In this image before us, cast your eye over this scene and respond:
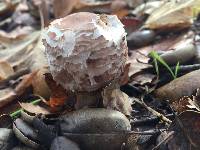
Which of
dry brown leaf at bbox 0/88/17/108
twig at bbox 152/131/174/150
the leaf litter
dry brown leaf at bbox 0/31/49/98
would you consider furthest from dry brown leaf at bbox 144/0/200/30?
twig at bbox 152/131/174/150

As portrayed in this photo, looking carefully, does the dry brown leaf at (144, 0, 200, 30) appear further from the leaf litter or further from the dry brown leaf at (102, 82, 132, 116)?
the dry brown leaf at (102, 82, 132, 116)

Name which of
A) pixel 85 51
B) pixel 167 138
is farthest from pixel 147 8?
pixel 167 138

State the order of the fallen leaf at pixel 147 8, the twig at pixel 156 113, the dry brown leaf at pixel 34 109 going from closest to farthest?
the twig at pixel 156 113
the dry brown leaf at pixel 34 109
the fallen leaf at pixel 147 8

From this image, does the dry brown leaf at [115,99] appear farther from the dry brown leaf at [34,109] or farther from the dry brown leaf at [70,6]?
the dry brown leaf at [70,6]

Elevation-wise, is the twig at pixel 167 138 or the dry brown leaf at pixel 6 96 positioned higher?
the twig at pixel 167 138

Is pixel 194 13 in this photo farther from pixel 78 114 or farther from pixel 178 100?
pixel 78 114

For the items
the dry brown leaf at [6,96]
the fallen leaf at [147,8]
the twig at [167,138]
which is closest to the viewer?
the twig at [167,138]

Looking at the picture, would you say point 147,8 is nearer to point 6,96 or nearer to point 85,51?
point 6,96

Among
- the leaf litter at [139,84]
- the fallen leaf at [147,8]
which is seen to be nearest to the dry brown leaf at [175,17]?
the leaf litter at [139,84]
